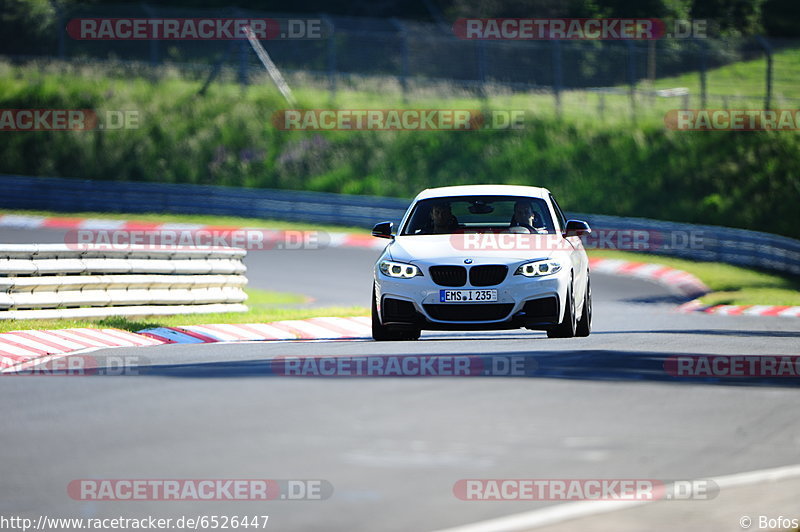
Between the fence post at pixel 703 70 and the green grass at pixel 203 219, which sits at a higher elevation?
the fence post at pixel 703 70

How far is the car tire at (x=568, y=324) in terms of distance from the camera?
13305 millimetres

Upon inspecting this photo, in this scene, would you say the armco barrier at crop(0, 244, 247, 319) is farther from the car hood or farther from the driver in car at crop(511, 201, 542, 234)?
the driver in car at crop(511, 201, 542, 234)

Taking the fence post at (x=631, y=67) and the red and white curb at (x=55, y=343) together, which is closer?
the red and white curb at (x=55, y=343)

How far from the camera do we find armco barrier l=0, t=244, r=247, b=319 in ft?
49.1

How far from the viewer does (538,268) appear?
13.0 meters

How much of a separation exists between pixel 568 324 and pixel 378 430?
594cm

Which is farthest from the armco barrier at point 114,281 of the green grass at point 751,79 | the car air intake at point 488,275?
the green grass at point 751,79

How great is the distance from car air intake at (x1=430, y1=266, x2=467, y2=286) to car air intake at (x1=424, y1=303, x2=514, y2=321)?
225 mm

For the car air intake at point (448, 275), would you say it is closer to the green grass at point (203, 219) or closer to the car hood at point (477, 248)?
the car hood at point (477, 248)

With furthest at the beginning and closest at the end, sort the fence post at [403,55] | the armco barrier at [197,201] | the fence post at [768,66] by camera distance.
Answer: the fence post at [403,55], the armco barrier at [197,201], the fence post at [768,66]

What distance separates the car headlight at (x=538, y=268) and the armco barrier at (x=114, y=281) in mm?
5365

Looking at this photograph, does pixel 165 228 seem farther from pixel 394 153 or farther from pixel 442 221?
pixel 442 221

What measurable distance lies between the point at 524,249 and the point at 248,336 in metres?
3.77

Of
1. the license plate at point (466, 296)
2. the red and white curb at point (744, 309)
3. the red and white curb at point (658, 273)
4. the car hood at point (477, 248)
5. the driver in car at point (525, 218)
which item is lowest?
the red and white curb at point (744, 309)
